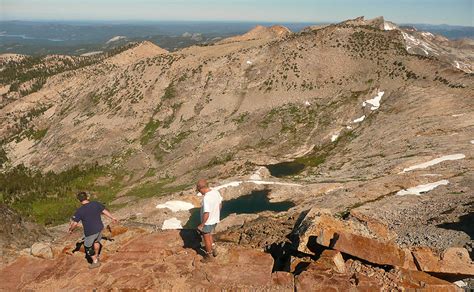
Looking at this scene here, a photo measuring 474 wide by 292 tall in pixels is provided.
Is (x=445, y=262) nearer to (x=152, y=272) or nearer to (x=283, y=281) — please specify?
(x=283, y=281)

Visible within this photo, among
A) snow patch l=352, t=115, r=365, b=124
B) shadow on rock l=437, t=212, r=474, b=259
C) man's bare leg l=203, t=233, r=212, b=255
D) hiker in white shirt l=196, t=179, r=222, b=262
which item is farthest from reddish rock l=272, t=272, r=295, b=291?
snow patch l=352, t=115, r=365, b=124

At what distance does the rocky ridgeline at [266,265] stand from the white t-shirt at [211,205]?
6.41ft

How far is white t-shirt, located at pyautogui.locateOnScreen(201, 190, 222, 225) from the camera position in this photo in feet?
56.5

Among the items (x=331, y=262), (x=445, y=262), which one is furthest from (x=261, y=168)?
(x=331, y=262)

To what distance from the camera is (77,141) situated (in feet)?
329

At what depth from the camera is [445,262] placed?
707 inches

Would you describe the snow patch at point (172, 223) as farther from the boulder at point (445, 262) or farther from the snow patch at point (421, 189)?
the boulder at point (445, 262)

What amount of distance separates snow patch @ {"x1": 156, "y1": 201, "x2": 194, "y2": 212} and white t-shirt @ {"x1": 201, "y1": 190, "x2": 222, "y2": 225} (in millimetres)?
43168

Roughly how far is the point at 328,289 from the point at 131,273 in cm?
884

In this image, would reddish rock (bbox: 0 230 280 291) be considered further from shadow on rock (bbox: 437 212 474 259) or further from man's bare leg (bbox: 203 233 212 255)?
shadow on rock (bbox: 437 212 474 259)

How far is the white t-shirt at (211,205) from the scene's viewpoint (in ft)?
56.5

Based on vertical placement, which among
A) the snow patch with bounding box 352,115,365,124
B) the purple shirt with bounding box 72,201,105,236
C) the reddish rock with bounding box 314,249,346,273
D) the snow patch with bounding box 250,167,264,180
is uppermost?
the purple shirt with bounding box 72,201,105,236

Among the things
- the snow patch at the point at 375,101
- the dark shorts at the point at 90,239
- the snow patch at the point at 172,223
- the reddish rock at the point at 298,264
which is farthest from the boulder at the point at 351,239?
the snow patch at the point at 375,101

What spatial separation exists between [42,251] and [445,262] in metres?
19.9
